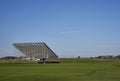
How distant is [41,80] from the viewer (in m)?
27.8

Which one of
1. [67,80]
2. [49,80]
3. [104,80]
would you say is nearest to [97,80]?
[104,80]

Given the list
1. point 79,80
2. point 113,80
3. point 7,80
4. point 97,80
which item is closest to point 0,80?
point 7,80

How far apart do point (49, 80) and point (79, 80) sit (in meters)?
3.61

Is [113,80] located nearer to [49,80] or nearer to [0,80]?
[49,80]

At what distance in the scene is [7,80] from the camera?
27859 millimetres

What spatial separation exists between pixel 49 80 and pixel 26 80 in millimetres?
2743

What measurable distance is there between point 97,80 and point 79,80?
2174 mm

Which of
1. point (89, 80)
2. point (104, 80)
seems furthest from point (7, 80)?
point (104, 80)

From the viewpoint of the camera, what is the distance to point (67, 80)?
2830 cm

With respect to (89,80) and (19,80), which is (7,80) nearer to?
(19,80)

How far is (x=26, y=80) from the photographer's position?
2789 centimetres

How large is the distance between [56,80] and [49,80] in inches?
34.0

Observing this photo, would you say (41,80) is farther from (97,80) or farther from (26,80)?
(97,80)

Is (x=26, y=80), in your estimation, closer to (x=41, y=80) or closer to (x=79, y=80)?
(x=41, y=80)
